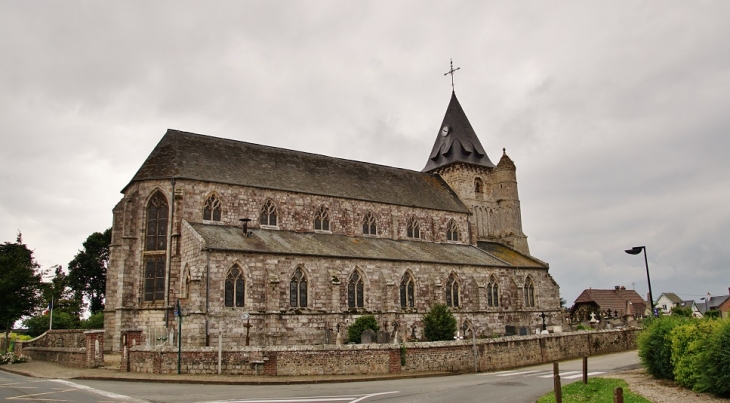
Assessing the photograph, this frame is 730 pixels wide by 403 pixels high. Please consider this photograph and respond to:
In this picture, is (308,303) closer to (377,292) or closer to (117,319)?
(377,292)

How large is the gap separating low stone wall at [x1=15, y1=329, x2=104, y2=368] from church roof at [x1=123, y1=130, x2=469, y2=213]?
9.89m

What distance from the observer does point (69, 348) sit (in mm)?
29328

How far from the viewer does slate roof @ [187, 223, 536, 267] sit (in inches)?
1330

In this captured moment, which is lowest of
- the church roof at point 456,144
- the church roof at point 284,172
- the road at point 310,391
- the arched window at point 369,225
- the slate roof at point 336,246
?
the road at point 310,391

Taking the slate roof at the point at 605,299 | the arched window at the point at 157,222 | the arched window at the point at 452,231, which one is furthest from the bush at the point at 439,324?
the slate roof at the point at 605,299

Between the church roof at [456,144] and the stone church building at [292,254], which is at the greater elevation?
the church roof at [456,144]

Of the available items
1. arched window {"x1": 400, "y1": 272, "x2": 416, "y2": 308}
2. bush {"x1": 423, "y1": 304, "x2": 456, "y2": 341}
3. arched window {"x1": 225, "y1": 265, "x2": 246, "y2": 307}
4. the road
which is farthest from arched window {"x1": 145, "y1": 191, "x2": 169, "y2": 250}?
bush {"x1": 423, "y1": 304, "x2": 456, "y2": 341}

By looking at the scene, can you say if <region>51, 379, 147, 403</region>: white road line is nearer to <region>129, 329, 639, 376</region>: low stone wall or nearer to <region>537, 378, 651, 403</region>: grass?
<region>129, 329, 639, 376</region>: low stone wall

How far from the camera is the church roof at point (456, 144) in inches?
2172

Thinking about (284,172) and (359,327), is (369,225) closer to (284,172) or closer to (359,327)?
(284,172)

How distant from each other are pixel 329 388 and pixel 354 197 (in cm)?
2474

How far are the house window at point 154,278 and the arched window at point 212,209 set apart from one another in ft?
12.0

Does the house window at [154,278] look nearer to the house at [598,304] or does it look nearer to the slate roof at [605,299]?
the house at [598,304]

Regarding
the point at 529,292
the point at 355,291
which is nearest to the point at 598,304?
the point at 529,292
